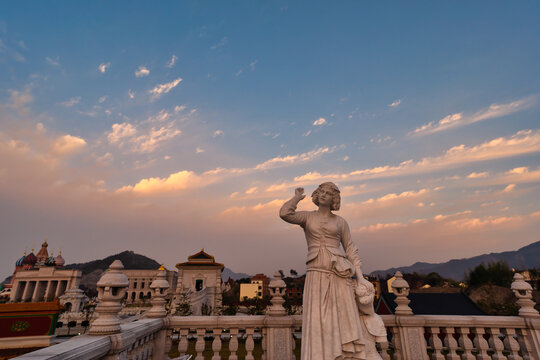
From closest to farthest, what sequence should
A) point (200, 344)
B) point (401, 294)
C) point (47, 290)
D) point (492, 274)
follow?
point (200, 344), point (401, 294), point (492, 274), point (47, 290)

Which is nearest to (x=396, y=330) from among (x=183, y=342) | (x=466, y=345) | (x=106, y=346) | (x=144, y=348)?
(x=466, y=345)

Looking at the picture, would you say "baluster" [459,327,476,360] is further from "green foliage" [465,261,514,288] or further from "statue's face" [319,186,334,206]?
"green foliage" [465,261,514,288]

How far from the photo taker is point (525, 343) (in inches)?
207

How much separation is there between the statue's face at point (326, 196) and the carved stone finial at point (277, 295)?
1.92 meters

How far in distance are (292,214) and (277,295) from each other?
2148 mm

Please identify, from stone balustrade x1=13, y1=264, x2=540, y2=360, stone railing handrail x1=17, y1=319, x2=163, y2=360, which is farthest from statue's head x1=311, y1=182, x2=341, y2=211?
stone railing handrail x1=17, y1=319, x2=163, y2=360

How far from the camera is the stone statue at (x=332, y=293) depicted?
354cm

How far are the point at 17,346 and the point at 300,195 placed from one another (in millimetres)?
10140

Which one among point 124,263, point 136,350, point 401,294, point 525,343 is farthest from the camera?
point 124,263

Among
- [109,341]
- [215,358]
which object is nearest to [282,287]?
[215,358]

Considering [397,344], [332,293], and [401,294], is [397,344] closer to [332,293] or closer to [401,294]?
[401,294]

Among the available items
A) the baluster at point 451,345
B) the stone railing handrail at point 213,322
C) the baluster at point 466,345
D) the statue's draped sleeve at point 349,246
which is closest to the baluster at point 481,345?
the baluster at point 466,345

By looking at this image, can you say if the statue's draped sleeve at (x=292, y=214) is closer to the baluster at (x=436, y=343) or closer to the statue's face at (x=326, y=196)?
the statue's face at (x=326, y=196)

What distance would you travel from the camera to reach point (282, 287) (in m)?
5.34
